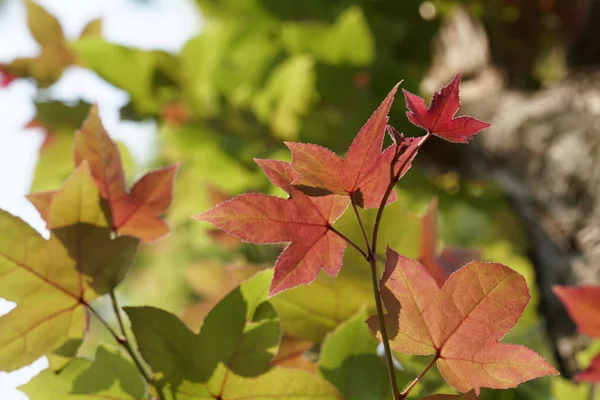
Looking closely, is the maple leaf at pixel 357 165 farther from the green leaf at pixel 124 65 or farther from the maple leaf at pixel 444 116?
the green leaf at pixel 124 65

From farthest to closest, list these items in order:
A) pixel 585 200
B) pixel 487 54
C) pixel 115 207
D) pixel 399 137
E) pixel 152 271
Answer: pixel 152 271 < pixel 487 54 < pixel 585 200 < pixel 115 207 < pixel 399 137

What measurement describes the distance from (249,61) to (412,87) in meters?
0.33

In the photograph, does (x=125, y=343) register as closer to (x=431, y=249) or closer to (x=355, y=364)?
(x=355, y=364)

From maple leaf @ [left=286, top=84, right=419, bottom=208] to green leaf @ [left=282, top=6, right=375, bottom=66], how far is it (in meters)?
0.70

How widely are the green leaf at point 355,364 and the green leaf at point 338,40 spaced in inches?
26.5

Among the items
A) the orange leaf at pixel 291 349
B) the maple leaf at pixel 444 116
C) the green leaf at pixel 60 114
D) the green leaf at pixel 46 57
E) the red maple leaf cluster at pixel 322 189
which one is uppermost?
the maple leaf at pixel 444 116

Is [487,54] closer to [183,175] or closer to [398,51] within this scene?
[398,51]

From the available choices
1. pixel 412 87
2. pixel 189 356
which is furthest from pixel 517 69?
pixel 189 356

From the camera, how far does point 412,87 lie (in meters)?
0.89

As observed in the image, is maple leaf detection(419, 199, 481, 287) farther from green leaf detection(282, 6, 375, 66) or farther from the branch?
green leaf detection(282, 6, 375, 66)

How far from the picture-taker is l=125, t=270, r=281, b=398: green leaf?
0.98ft

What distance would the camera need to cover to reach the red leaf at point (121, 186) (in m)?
0.35

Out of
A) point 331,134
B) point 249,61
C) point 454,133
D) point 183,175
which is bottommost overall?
point 183,175

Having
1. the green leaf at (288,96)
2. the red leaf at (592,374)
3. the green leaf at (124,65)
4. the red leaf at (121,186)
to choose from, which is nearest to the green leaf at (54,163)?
the green leaf at (124,65)
